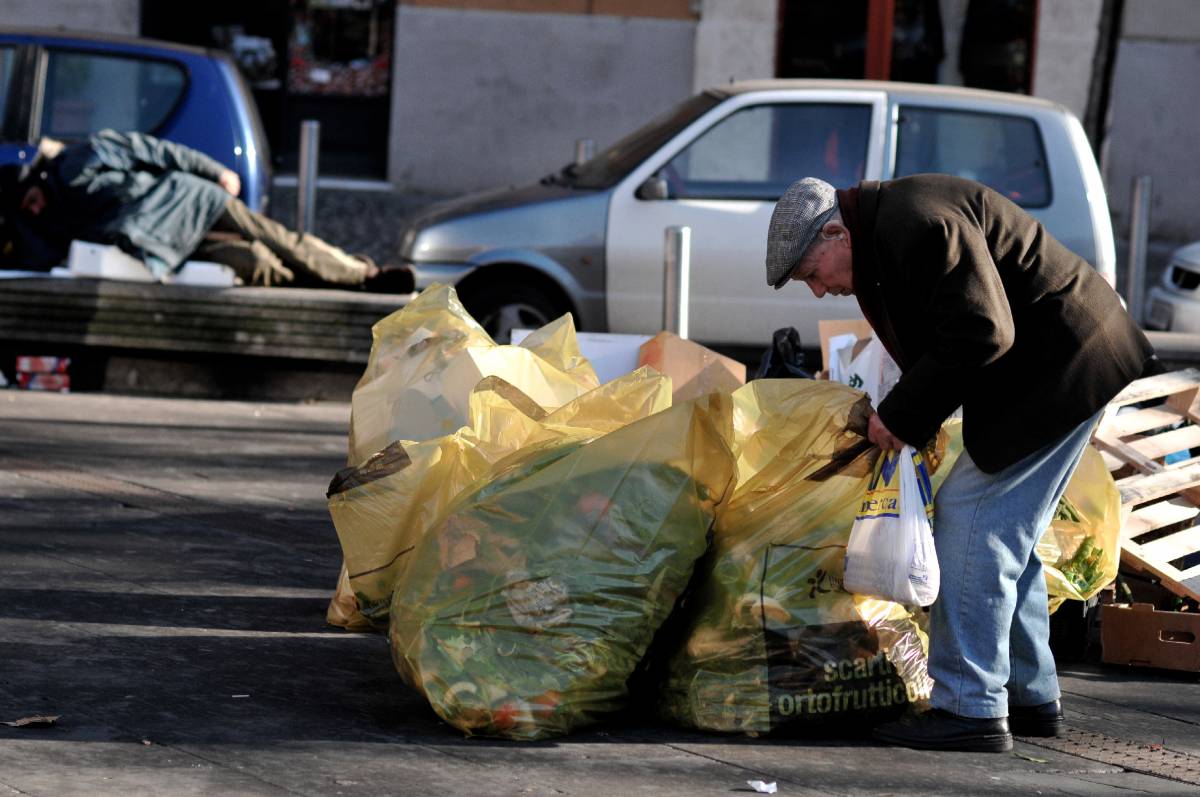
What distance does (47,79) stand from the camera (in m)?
9.85

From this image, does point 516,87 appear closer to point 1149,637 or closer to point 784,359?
point 784,359

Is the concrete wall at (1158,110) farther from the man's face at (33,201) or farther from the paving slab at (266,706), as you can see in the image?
the paving slab at (266,706)

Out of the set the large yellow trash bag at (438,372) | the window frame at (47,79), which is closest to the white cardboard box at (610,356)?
the large yellow trash bag at (438,372)

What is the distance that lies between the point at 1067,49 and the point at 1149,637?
1132 centimetres

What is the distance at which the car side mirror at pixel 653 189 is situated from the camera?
884 centimetres

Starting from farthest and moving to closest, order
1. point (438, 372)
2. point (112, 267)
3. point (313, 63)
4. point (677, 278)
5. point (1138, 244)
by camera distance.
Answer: point (313, 63)
point (1138, 244)
point (112, 267)
point (677, 278)
point (438, 372)

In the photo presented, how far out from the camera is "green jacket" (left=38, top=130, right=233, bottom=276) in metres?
8.99

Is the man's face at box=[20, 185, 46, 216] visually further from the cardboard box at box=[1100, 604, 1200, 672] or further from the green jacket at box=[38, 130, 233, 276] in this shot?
the cardboard box at box=[1100, 604, 1200, 672]

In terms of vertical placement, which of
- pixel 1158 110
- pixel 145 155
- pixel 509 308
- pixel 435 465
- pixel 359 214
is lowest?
pixel 359 214

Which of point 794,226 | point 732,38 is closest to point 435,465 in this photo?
point 794,226

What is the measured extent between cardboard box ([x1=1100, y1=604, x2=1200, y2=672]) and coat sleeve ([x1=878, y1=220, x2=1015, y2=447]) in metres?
1.37

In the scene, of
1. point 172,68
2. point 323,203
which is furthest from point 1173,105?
point 172,68

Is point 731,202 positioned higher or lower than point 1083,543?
higher

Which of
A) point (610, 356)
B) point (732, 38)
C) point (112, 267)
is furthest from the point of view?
point (732, 38)
